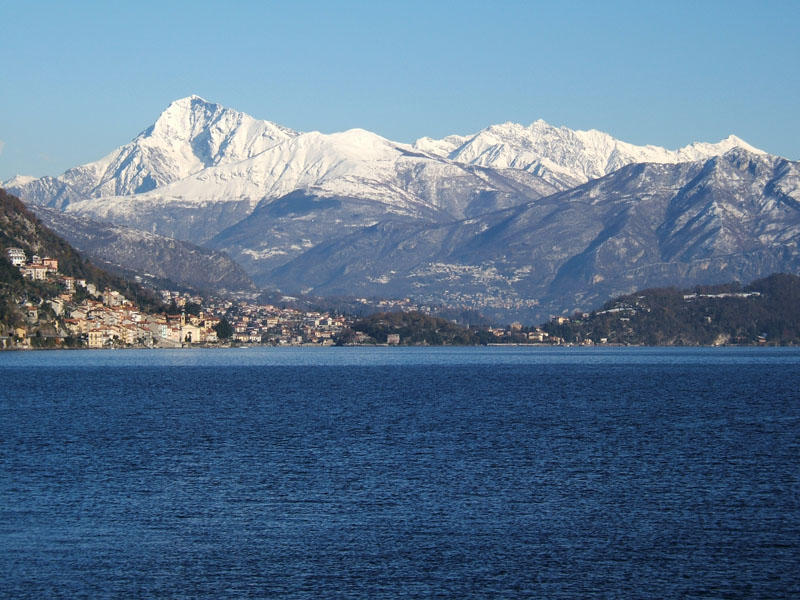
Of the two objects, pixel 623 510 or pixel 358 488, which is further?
pixel 358 488

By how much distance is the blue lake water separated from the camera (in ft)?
121

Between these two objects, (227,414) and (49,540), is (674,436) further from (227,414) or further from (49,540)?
(49,540)

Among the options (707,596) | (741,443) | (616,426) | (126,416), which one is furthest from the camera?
(126,416)

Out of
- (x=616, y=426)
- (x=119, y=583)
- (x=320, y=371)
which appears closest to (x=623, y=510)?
(x=119, y=583)

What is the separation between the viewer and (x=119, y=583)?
1417 inches

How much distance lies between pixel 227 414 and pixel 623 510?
46.8m

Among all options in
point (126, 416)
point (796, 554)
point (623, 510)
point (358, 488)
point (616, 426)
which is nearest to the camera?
point (796, 554)

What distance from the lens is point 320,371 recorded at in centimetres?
16588

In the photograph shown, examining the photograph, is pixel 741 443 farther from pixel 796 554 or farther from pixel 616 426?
pixel 796 554

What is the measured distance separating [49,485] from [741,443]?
37.7 meters

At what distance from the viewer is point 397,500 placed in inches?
1934

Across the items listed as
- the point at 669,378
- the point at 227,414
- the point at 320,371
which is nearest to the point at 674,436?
the point at 227,414

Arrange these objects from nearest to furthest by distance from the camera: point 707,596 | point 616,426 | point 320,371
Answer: point 707,596
point 616,426
point 320,371

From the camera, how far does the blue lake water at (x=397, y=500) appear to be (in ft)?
121
